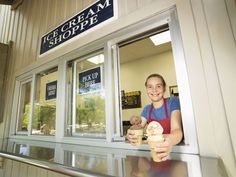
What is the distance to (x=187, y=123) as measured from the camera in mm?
1037

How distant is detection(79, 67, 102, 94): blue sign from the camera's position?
1699 mm

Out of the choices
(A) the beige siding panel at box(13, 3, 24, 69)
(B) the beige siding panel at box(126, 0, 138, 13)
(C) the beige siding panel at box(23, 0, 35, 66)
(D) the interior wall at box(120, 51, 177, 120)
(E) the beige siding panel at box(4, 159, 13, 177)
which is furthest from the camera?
(D) the interior wall at box(120, 51, 177, 120)

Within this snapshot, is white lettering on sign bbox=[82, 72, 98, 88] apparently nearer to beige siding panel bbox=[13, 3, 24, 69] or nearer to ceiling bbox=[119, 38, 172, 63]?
beige siding panel bbox=[13, 3, 24, 69]

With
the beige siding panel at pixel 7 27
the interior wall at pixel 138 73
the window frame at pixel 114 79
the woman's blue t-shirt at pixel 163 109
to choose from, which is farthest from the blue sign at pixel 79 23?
the interior wall at pixel 138 73

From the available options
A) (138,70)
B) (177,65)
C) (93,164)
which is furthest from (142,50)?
(93,164)

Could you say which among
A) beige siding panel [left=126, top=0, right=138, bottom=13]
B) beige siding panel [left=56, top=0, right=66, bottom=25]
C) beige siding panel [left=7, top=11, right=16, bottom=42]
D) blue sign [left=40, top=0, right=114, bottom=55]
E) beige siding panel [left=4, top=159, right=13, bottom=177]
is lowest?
beige siding panel [left=4, top=159, right=13, bottom=177]

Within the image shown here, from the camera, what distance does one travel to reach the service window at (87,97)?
1.63 m

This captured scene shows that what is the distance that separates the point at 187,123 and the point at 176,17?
0.73 metres

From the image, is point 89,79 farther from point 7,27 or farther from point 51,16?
point 7,27


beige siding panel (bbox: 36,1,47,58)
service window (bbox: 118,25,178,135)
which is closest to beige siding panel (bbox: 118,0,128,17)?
beige siding panel (bbox: 36,1,47,58)

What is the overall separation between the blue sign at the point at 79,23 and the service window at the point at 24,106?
2.16ft

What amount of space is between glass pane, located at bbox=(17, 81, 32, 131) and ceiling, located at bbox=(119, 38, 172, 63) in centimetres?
185

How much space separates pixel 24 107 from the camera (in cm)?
260

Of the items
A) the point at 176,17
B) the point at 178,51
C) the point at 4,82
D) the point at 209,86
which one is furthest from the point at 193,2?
the point at 4,82
